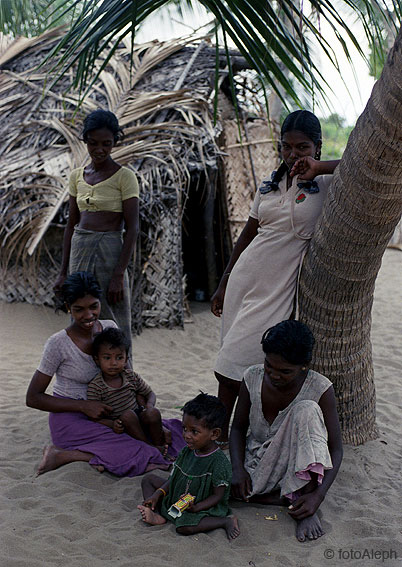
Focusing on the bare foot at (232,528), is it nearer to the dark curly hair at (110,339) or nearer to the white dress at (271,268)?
the white dress at (271,268)

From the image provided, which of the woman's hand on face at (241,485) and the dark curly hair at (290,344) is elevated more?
the dark curly hair at (290,344)

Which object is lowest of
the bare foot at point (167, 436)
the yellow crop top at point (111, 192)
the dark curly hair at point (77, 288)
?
the bare foot at point (167, 436)

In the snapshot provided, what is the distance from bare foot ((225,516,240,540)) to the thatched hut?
3.70 meters

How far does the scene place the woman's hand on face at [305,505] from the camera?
2.50 metres

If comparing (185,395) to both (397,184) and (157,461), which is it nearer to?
(157,461)

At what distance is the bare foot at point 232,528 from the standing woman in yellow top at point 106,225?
166 cm

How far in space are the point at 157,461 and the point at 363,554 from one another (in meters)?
1.14

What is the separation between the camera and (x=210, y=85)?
682 centimetres

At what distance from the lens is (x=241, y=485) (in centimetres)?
265

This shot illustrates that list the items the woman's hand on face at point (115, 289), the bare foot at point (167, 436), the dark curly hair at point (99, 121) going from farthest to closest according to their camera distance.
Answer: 1. the woman's hand on face at point (115, 289)
2. the dark curly hair at point (99, 121)
3. the bare foot at point (167, 436)

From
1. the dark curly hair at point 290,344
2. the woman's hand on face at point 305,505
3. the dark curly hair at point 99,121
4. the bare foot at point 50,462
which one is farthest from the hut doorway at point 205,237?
the woman's hand on face at point 305,505

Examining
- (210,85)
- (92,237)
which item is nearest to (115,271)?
(92,237)

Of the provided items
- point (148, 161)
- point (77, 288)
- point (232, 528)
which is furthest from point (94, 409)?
point (148, 161)

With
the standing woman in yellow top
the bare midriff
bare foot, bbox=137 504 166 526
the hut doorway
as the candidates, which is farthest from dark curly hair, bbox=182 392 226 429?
the hut doorway
